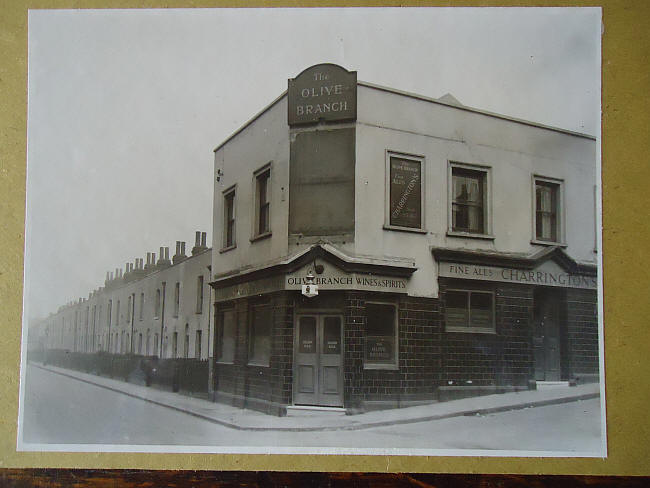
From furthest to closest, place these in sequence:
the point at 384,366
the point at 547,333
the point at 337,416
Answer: the point at 547,333 → the point at 384,366 → the point at 337,416

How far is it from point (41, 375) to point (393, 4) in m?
3.44

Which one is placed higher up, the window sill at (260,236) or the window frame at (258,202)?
the window frame at (258,202)

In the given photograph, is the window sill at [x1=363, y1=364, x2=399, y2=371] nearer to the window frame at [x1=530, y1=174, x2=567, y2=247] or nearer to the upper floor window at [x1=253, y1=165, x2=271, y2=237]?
the upper floor window at [x1=253, y1=165, x2=271, y2=237]

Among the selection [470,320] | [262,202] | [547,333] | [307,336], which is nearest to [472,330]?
[470,320]

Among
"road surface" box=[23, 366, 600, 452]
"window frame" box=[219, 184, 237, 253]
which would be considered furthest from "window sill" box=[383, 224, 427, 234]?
"road surface" box=[23, 366, 600, 452]

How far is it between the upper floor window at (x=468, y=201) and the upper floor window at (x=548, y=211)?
0.36 m

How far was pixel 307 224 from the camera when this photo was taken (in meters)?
4.18

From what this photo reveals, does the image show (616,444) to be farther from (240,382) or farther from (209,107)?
(209,107)

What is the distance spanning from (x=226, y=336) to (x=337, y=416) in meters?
0.94

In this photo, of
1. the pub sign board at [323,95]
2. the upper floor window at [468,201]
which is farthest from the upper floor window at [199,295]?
the upper floor window at [468,201]

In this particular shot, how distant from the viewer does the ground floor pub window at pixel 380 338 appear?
4.15m

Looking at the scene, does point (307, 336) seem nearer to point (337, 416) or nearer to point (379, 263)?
point (337, 416)

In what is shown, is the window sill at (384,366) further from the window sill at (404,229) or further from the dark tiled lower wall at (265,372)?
the window sill at (404,229)

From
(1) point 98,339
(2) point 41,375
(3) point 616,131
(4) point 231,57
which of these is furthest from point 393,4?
(2) point 41,375
